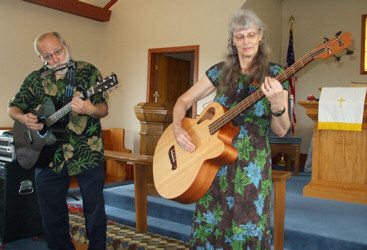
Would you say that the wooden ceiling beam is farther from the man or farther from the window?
the window

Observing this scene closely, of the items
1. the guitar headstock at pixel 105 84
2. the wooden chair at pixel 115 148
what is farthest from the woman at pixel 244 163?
the wooden chair at pixel 115 148

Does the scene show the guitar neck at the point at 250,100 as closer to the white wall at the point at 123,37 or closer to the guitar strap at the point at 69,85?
the guitar strap at the point at 69,85

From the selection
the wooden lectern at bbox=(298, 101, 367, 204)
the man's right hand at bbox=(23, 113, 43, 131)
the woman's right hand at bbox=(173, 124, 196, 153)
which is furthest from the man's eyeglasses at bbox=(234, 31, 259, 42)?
the wooden lectern at bbox=(298, 101, 367, 204)

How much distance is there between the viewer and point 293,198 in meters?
3.78

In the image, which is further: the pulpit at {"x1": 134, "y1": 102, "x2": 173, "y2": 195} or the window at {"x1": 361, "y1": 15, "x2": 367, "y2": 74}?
the window at {"x1": 361, "y1": 15, "x2": 367, "y2": 74}

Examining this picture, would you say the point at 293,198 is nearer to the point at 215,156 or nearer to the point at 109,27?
the point at 215,156

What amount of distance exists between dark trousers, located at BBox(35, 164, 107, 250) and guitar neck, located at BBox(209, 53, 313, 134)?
833 millimetres

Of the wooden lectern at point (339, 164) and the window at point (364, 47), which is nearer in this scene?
the wooden lectern at point (339, 164)

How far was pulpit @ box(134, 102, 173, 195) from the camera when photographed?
3.47m

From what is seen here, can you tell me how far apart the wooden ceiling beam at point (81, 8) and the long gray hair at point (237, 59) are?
5084mm

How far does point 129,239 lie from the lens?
2799mm

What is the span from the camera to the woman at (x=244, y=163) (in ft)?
4.90

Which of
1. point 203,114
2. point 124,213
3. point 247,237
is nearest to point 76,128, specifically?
point 203,114

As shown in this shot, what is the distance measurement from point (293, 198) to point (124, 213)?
1688 mm
